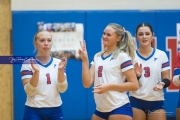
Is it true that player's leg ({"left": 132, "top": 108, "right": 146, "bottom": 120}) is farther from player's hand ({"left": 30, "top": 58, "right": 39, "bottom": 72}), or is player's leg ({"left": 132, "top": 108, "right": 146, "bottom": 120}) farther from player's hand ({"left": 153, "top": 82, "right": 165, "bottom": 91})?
player's hand ({"left": 30, "top": 58, "right": 39, "bottom": 72})

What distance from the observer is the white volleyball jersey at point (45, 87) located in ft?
12.8

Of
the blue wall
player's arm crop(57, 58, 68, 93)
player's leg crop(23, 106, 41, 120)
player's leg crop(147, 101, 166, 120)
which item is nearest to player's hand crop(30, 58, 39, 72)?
player's arm crop(57, 58, 68, 93)

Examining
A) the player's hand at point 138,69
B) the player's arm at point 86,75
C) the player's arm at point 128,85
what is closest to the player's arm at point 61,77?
the player's arm at point 86,75

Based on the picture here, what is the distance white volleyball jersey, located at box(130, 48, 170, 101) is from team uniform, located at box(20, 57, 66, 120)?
93cm

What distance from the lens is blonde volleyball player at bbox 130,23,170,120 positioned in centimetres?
435

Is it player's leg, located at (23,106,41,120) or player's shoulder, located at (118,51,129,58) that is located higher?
player's shoulder, located at (118,51,129,58)

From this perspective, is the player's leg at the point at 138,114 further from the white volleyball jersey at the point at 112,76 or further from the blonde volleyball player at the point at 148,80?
the white volleyball jersey at the point at 112,76

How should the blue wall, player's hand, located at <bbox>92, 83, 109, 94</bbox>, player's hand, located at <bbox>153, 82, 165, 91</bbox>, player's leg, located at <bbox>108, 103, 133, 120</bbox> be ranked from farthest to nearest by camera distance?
the blue wall
player's hand, located at <bbox>153, 82, 165, 91</bbox>
player's leg, located at <bbox>108, 103, 133, 120</bbox>
player's hand, located at <bbox>92, 83, 109, 94</bbox>

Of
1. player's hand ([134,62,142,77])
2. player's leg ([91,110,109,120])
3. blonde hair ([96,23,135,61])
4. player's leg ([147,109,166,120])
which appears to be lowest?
player's leg ([147,109,166,120])

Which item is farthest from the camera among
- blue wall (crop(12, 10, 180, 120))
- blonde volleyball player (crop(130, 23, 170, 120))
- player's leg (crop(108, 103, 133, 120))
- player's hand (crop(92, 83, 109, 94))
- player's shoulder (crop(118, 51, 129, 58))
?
blue wall (crop(12, 10, 180, 120))

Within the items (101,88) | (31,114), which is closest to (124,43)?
(101,88)

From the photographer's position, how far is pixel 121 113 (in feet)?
12.4

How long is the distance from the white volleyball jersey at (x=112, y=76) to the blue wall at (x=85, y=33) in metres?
2.08
